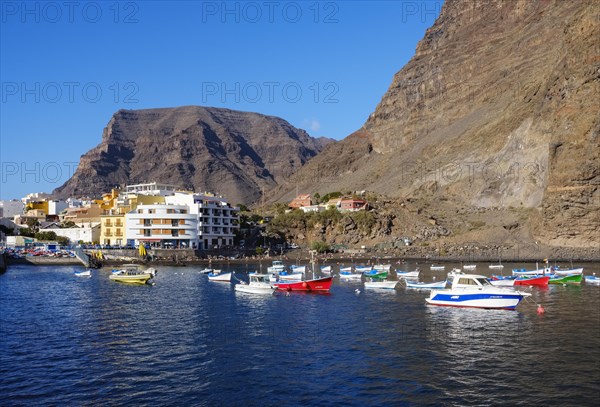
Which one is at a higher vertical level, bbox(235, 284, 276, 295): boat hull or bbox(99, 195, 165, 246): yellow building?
bbox(99, 195, 165, 246): yellow building

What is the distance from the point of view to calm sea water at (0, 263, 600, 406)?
27953 millimetres

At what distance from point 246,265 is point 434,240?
6214 centimetres

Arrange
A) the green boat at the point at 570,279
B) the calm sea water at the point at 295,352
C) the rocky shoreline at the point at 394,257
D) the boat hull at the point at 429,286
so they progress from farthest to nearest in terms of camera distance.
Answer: the rocky shoreline at the point at 394,257
the green boat at the point at 570,279
the boat hull at the point at 429,286
the calm sea water at the point at 295,352

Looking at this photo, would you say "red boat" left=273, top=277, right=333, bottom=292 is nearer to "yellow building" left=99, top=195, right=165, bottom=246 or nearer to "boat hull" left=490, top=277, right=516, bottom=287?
"boat hull" left=490, top=277, right=516, bottom=287

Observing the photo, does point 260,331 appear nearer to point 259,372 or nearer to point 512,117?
point 259,372

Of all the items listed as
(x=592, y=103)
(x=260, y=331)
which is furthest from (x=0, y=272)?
(x=592, y=103)

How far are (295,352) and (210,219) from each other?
103369mm

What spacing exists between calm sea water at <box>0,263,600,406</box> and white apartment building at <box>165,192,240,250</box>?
71.4 metres

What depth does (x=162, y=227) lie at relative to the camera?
130375mm

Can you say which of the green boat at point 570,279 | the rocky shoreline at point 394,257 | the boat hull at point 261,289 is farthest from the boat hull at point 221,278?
the green boat at point 570,279

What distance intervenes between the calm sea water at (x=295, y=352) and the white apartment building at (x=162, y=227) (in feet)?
219

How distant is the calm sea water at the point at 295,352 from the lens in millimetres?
27953

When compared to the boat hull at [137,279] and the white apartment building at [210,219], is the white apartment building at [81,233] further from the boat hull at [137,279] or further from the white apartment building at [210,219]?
the boat hull at [137,279]

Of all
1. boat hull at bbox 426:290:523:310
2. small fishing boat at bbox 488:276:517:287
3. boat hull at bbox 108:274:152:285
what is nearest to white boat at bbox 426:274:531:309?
boat hull at bbox 426:290:523:310
